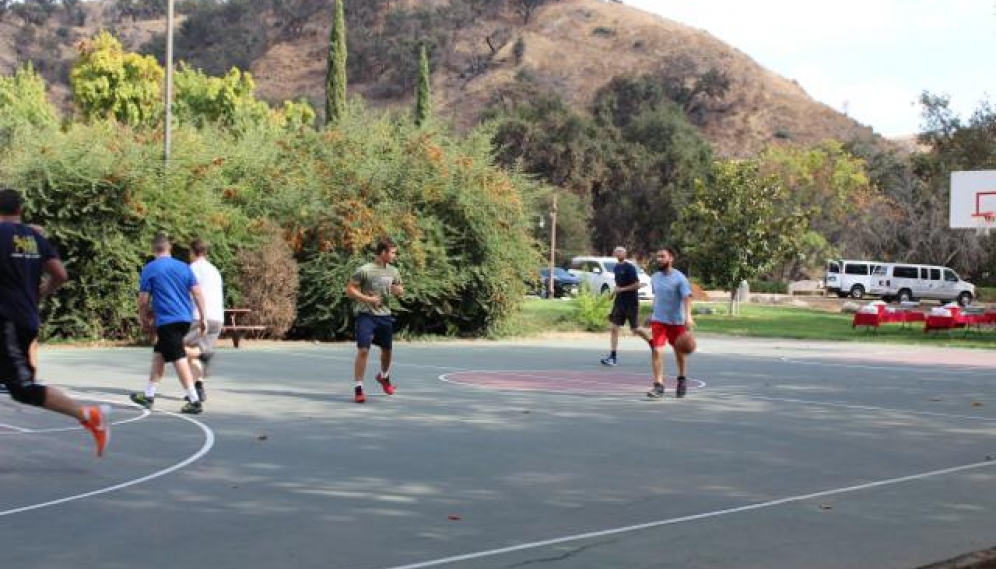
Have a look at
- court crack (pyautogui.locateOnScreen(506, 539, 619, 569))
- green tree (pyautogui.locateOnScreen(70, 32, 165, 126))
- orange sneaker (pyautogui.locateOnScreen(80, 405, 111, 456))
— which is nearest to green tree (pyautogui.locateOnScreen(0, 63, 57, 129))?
green tree (pyautogui.locateOnScreen(70, 32, 165, 126))

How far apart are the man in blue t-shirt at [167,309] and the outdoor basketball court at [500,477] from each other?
0.45 metres

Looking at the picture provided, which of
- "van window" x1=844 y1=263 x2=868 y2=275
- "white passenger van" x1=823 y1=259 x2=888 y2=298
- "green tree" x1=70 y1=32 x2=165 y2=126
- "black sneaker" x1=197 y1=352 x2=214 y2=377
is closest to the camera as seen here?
"black sneaker" x1=197 y1=352 x2=214 y2=377

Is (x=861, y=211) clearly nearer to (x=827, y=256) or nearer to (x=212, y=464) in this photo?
(x=827, y=256)

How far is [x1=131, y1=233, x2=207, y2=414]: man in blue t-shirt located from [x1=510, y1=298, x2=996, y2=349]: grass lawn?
16.9 m

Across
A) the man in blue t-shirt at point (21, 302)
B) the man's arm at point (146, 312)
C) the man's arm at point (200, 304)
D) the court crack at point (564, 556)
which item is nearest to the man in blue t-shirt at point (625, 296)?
the man's arm at point (200, 304)

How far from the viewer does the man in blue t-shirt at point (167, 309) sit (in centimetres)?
1331

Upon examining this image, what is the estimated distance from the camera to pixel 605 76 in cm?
13100

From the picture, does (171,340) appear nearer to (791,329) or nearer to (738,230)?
(791,329)

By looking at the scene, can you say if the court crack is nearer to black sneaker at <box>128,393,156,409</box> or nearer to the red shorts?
black sneaker at <box>128,393,156,409</box>

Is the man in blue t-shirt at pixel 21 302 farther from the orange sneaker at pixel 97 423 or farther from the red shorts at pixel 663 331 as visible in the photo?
the red shorts at pixel 663 331

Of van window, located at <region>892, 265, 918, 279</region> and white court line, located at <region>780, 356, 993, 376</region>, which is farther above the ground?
van window, located at <region>892, 265, 918, 279</region>

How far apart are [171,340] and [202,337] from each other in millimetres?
1119

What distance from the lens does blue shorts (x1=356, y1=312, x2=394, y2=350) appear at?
48.0 feet

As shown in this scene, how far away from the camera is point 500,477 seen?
952 centimetres
